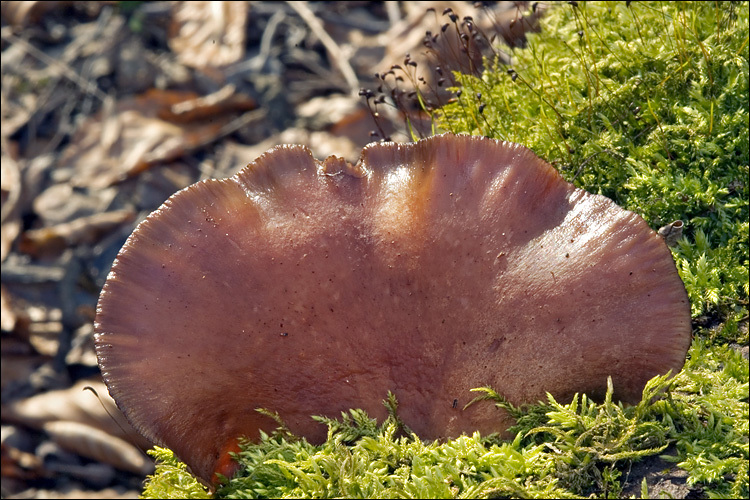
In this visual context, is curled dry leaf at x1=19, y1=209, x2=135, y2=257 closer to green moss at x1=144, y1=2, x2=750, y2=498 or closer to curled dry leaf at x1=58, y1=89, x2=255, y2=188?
curled dry leaf at x1=58, y1=89, x2=255, y2=188

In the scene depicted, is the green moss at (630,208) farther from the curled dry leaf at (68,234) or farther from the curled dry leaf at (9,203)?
the curled dry leaf at (9,203)

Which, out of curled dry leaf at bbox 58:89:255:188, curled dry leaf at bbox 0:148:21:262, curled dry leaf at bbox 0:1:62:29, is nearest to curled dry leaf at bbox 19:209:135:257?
curled dry leaf at bbox 0:148:21:262

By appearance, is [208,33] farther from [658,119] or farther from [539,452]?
[539,452]

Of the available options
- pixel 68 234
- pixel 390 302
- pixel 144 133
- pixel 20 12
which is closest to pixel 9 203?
pixel 68 234

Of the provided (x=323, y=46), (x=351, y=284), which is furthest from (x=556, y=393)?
(x=323, y=46)

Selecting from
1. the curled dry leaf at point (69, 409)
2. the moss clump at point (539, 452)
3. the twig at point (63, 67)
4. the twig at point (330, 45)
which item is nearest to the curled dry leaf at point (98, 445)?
the curled dry leaf at point (69, 409)

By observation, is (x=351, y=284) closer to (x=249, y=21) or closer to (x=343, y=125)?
(x=343, y=125)
